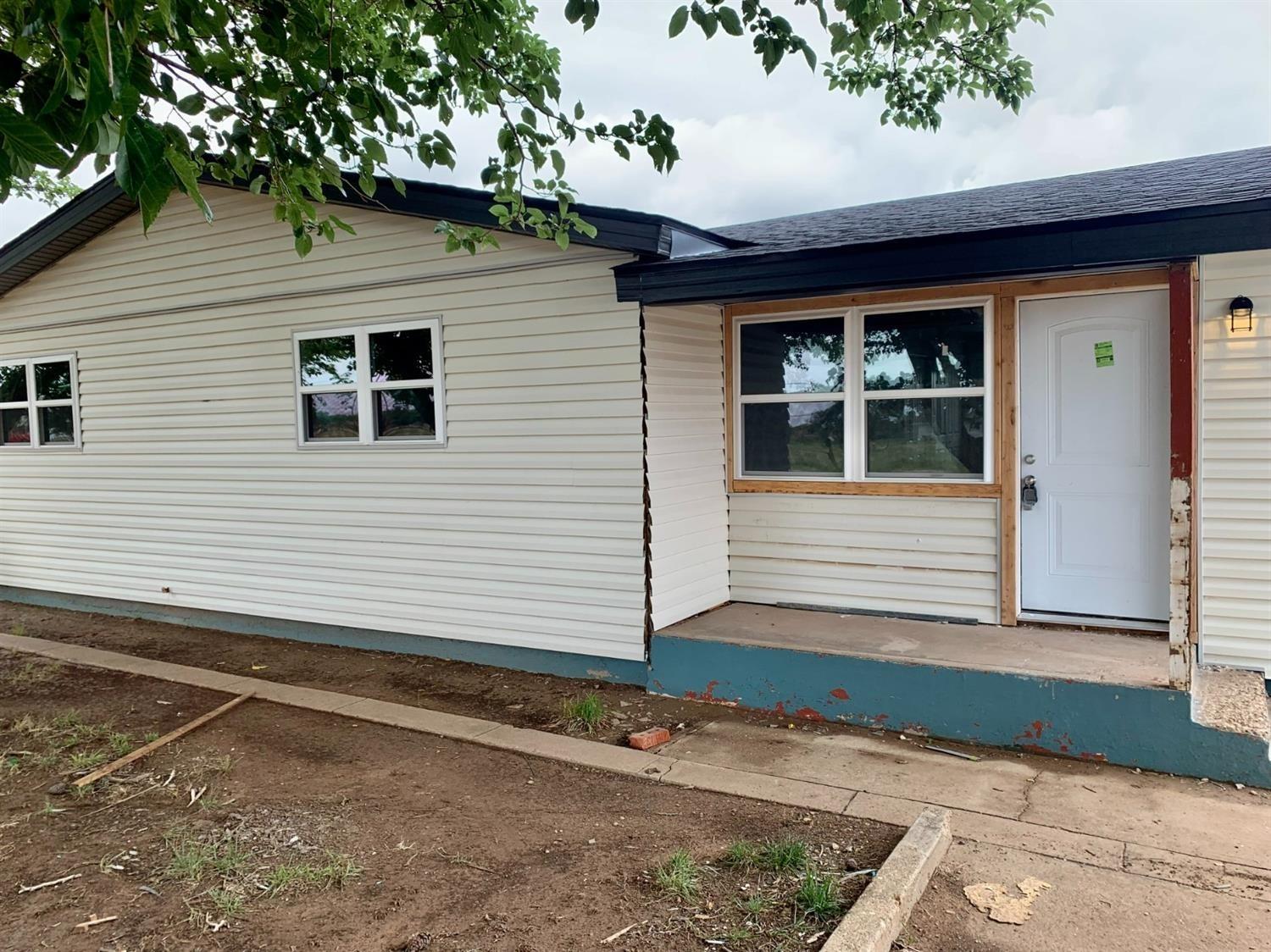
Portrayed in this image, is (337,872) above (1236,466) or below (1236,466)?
below

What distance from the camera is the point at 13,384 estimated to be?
30.7 ft

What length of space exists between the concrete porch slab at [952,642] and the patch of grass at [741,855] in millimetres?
1770

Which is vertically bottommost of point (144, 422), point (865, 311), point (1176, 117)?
point (144, 422)

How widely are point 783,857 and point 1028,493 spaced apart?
3.18m

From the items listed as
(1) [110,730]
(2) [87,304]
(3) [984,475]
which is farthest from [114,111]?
(2) [87,304]

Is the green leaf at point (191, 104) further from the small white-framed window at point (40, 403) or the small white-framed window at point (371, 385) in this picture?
the small white-framed window at point (40, 403)

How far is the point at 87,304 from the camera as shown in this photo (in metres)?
8.55

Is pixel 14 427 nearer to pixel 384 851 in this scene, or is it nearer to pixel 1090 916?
pixel 384 851

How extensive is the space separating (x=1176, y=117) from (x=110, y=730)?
35.4 m

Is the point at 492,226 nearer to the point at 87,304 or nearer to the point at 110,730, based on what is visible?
the point at 110,730

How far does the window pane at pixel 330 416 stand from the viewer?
7008 millimetres

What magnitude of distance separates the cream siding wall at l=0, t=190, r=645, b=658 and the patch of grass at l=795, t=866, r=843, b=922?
9.22ft

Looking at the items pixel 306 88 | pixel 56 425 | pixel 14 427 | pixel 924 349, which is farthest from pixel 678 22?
pixel 14 427

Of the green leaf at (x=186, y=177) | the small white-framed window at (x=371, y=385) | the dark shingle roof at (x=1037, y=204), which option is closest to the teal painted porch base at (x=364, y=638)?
the small white-framed window at (x=371, y=385)
